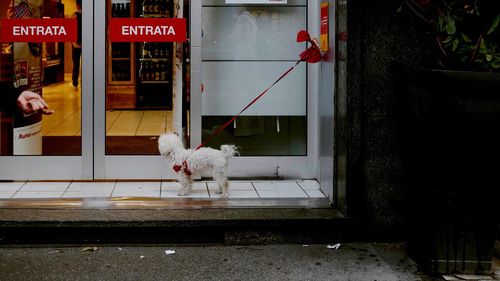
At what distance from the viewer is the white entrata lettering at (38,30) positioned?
7242mm

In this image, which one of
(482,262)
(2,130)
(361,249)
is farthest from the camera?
(2,130)

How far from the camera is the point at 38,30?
7.25m

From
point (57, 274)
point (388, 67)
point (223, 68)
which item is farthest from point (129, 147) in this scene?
point (388, 67)

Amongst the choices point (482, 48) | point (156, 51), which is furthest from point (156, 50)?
point (482, 48)

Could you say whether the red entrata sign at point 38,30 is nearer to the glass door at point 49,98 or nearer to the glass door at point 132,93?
the glass door at point 49,98

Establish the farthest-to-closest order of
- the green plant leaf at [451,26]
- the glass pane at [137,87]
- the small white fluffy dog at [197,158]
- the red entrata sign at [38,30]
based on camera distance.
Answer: the glass pane at [137,87]
the red entrata sign at [38,30]
the small white fluffy dog at [197,158]
the green plant leaf at [451,26]

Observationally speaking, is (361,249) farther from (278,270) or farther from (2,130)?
(2,130)

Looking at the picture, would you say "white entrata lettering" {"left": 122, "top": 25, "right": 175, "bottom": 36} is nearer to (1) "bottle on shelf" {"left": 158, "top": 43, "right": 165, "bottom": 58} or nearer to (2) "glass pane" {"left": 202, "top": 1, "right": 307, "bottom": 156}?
(1) "bottle on shelf" {"left": 158, "top": 43, "right": 165, "bottom": 58}

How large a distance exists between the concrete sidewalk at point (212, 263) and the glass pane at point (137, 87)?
5.39ft

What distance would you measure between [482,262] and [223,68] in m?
3.25

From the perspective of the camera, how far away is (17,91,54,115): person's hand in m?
7.47

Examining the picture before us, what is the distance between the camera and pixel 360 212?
6.25 m

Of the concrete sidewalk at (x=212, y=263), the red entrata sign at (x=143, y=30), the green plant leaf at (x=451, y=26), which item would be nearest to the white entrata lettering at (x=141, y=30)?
the red entrata sign at (x=143, y=30)

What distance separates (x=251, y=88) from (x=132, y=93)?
117cm
